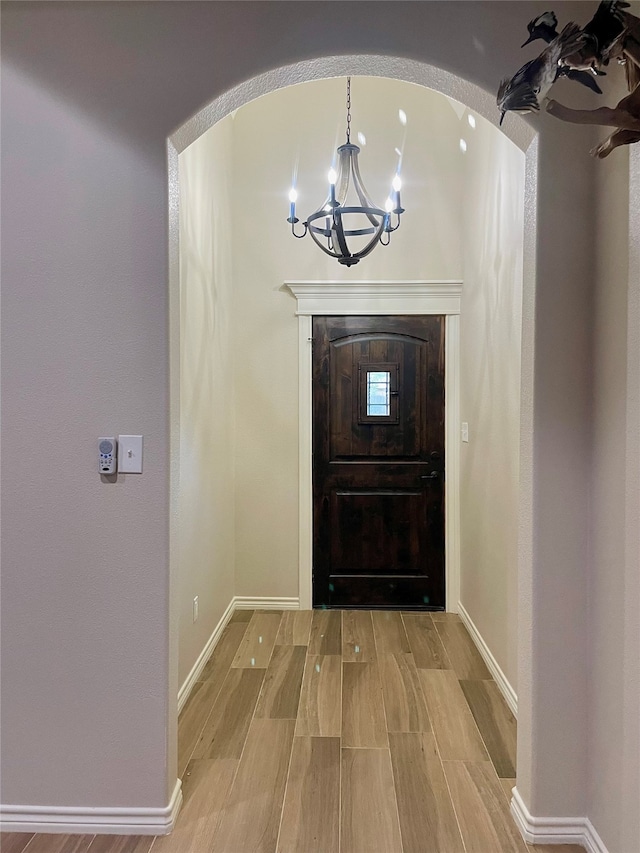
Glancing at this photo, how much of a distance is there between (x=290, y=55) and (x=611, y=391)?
1417 millimetres

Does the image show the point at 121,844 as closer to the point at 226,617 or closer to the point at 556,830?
the point at 556,830

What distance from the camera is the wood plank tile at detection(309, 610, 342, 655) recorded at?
3.23 m

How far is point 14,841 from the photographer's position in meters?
1.76

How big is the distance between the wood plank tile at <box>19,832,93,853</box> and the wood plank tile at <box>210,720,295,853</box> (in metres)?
0.40

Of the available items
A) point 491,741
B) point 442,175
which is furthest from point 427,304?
point 491,741

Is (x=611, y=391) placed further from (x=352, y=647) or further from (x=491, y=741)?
(x=352, y=647)

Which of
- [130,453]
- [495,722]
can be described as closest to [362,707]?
[495,722]

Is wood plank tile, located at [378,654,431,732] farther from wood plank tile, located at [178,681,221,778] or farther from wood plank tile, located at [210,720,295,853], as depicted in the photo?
wood plank tile, located at [178,681,221,778]

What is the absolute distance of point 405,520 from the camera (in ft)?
12.8

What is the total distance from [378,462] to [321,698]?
1.67m

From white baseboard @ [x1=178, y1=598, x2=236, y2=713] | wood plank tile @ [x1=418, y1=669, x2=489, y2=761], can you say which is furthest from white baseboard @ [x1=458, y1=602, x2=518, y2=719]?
white baseboard @ [x1=178, y1=598, x2=236, y2=713]

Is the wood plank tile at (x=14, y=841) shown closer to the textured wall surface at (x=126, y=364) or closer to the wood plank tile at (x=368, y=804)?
the textured wall surface at (x=126, y=364)

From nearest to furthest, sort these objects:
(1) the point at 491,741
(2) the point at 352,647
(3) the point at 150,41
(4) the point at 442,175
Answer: (3) the point at 150,41
(1) the point at 491,741
(2) the point at 352,647
(4) the point at 442,175

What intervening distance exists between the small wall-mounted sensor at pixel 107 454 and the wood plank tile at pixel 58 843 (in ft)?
3.78
